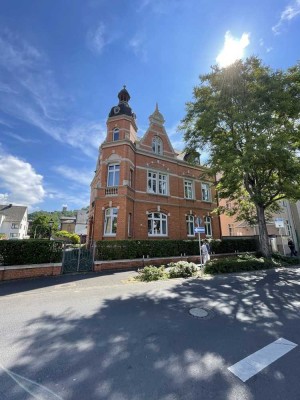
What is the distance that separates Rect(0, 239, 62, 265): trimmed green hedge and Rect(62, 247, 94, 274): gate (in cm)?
68

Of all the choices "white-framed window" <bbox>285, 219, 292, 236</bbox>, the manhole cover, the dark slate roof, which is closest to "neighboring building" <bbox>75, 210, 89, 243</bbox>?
the dark slate roof

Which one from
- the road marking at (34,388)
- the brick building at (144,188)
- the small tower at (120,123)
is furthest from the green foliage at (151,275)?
the small tower at (120,123)

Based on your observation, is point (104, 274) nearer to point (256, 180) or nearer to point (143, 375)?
point (143, 375)

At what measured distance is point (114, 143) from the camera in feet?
63.6

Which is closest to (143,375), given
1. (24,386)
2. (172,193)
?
(24,386)

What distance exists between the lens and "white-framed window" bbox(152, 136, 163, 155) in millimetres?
22422

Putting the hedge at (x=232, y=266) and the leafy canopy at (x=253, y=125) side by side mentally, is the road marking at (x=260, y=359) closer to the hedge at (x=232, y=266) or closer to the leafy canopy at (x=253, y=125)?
the hedge at (x=232, y=266)

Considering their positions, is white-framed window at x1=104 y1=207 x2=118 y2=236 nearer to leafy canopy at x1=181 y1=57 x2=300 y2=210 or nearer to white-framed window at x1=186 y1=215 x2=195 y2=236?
white-framed window at x1=186 y1=215 x2=195 y2=236

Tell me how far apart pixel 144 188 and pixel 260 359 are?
17.3 m

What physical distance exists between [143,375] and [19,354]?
2.47 m

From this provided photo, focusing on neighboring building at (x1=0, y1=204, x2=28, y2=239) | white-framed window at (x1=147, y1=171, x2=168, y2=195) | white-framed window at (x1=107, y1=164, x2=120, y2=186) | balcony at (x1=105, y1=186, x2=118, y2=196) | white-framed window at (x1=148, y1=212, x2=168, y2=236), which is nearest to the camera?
balcony at (x1=105, y1=186, x2=118, y2=196)

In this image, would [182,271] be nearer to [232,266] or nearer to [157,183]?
[232,266]

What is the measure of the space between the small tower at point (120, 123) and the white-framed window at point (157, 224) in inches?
316

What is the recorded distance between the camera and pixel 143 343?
4.29m
